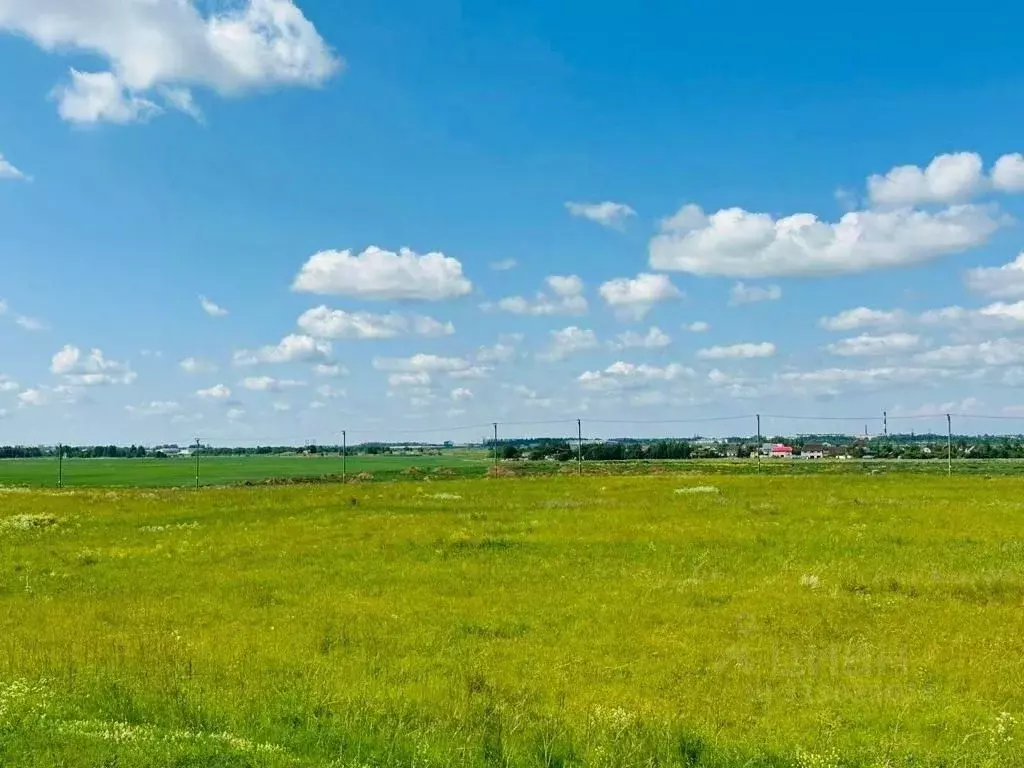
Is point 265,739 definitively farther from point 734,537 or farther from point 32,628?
point 734,537

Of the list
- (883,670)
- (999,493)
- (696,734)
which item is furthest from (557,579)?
(999,493)

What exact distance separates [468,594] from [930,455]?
4523 inches

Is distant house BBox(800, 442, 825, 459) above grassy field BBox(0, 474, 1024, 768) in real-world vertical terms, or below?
above

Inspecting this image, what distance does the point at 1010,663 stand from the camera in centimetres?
1438

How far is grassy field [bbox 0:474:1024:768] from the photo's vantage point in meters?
10.7

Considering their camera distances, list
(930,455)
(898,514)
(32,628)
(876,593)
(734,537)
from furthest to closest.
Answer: (930,455) < (898,514) < (734,537) < (876,593) < (32,628)

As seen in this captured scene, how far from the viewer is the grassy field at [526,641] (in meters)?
10.7

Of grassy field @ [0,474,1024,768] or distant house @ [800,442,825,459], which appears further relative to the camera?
distant house @ [800,442,825,459]

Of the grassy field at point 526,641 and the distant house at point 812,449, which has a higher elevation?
the distant house at point 812,449

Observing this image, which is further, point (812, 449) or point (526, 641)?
point (812, 449)

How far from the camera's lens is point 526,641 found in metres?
16.6

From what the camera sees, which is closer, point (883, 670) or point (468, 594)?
point (883, 670)

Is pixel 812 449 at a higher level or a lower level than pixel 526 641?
higher

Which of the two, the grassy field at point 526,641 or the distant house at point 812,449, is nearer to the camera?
Result: the grassy field at point 526,641
